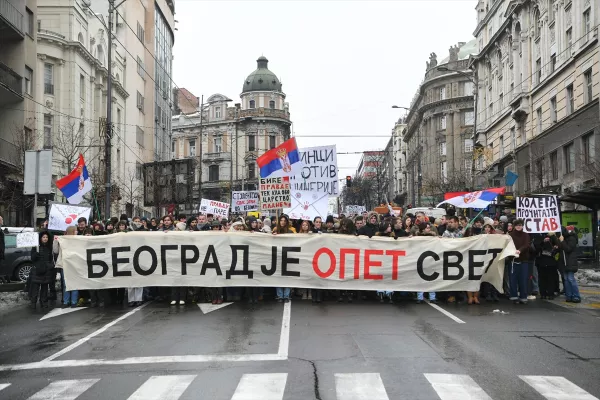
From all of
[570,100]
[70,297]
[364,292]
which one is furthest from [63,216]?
[570,100]

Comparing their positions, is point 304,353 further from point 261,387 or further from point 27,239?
point 27,239

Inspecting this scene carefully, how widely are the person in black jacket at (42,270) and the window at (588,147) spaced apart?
2682 centimetres

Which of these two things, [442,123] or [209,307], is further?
[442,123]

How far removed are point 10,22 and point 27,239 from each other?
13976mm

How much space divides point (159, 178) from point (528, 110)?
76.2ft

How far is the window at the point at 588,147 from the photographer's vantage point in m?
34.4

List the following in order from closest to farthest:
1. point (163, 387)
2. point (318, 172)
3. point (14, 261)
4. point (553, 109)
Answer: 1. point (163, 387)
2. point (318, 172)
3. point (14, 261)
4. point (553, 109)

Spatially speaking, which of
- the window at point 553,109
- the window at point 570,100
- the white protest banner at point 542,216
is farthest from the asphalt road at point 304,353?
the window at point 553,109

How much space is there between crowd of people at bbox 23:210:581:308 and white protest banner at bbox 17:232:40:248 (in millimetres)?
3855

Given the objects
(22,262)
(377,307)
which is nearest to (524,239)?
(377,307)

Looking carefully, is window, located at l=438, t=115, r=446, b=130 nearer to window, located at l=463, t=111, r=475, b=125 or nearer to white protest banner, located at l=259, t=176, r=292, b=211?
window, located at l=463, t=111, r=475, b=125

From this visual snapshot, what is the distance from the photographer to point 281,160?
56.0 ft

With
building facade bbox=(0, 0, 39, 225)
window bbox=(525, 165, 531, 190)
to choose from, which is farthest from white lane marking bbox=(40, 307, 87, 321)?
window bbox=(525, 165, 531, 190)

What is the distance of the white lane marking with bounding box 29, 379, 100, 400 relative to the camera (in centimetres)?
679
